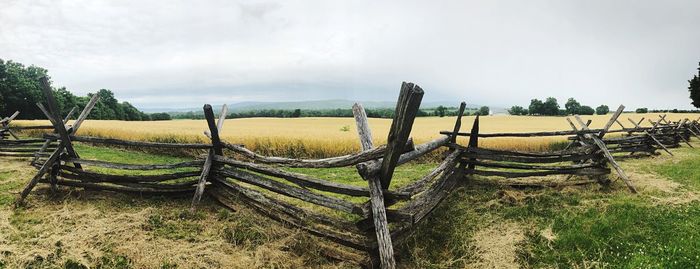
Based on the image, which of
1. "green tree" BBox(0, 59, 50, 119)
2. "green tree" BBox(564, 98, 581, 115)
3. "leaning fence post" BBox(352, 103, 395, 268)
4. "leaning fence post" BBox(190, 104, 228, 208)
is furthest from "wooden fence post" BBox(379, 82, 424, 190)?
"green tree" BBox(564, 98, 581, 115)

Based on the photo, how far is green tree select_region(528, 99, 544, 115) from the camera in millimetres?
60344

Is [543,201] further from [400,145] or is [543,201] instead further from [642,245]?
[400,145]

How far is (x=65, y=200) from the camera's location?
7066mm

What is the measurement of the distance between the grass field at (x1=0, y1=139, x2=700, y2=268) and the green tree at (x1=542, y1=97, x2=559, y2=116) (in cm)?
5764

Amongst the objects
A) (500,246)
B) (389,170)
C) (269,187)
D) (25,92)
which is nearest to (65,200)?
(269,187)

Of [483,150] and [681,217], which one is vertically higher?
[483,150]

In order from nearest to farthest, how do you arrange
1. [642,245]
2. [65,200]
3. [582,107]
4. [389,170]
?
1. [389,170]
2. [642,245]
3. [65,200]
4. [582,107]

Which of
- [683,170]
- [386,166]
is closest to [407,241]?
[386,166]

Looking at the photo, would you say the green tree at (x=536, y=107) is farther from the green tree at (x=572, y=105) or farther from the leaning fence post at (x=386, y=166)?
the leaning fence post at (x=386, y=166)

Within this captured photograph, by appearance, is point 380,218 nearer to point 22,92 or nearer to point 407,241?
point 407,241

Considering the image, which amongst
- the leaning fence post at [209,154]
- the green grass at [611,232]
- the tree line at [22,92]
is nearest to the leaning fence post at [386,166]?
the green grass at [611,232]

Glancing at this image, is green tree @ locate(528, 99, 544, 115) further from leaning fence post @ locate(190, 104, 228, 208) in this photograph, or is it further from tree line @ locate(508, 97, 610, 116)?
leaning fence post @ locate(190, 104, 228, 208)

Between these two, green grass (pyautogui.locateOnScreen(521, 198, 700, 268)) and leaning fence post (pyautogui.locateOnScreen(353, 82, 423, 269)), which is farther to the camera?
green grass (pyautogui.locateOnScreen(521, 198, 700, 268))

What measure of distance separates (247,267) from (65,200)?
472cm
